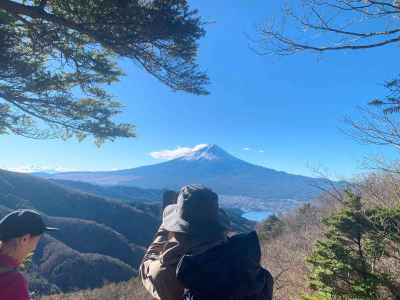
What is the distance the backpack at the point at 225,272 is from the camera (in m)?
1.38

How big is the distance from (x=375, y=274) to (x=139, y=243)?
4905cm

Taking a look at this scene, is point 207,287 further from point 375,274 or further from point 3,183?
point 3,183

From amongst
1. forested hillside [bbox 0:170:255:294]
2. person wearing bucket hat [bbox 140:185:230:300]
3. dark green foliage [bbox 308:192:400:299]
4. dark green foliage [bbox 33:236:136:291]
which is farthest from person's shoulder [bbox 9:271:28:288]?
dark green foliage [bbox 33:236:136:291]

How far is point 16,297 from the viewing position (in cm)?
137

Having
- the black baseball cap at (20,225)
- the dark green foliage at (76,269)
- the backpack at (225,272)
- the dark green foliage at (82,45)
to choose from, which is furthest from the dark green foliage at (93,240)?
the backpack at (225,272)

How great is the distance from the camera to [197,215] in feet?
5.16

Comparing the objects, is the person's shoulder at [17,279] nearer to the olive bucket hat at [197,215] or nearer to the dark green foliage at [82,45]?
the olive bucket hat at [197,215]

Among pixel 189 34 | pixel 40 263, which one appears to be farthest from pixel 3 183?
pixel 189 34

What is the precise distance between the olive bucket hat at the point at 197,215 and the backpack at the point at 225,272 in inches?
5.4

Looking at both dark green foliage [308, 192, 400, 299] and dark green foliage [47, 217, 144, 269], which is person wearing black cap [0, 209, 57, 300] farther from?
dark green foliage [47, 217, 144, 269]

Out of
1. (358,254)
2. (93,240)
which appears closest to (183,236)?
(358,254)

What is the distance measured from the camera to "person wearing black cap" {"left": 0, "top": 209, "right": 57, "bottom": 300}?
138cm

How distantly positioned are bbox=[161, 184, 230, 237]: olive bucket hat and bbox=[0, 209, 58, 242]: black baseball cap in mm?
631

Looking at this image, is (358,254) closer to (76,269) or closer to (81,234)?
(76,269)
